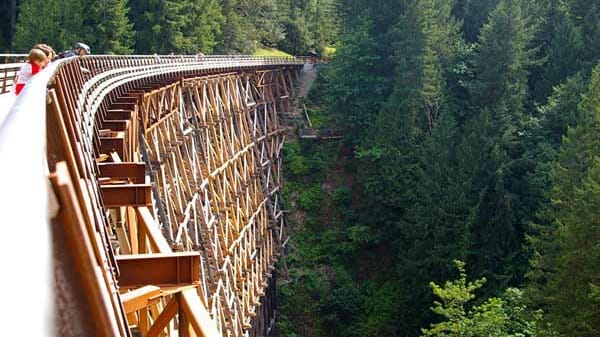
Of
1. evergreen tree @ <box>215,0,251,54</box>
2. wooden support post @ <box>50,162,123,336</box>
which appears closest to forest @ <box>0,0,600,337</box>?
evergreen tree @ <box>215,0,251,54</box>

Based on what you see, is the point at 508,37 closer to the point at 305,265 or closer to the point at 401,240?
the point at 401,240

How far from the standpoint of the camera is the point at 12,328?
870 mm

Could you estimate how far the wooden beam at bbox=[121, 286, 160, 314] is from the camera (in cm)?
345

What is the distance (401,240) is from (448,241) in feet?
10.3

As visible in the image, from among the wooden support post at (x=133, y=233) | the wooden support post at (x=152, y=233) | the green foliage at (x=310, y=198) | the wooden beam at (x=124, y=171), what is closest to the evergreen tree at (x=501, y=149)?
the green foliage at (x=310, y=198)

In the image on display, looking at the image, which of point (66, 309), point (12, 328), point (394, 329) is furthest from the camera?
point (394, 329)

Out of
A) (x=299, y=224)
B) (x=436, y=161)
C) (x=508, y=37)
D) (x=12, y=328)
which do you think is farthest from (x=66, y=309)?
(x=508, y=37)

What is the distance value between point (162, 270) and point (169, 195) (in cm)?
1079

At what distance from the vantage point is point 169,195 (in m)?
14.8

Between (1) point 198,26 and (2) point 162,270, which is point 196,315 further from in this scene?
(1) point 198,26

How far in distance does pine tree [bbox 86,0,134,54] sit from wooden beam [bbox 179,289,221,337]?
27.5m

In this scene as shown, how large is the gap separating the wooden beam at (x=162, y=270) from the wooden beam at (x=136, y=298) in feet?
1.00

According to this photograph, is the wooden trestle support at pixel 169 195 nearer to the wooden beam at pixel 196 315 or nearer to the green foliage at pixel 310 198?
the wooden beam at pixel 196 315

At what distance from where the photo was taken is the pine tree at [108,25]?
2975cm
